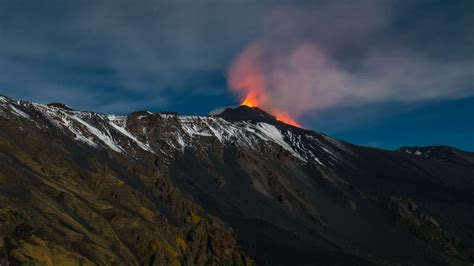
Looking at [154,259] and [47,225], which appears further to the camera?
[154,259]

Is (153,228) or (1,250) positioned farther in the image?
(153,228)

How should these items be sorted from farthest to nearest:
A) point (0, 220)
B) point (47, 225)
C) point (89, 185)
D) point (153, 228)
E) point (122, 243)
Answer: point (89, 185) < point (153, 228) < point (122, 243) < point (47, 225) < point (0, 220)

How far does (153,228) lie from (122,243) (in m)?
19.1

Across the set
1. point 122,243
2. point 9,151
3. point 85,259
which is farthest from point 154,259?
point 9,151

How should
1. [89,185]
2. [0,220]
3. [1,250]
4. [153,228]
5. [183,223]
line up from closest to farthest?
[1,250] → [0,220] → [153,228] → [89,185] → [183,223]

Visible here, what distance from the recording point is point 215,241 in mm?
184000

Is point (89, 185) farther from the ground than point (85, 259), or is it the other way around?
point (89, 185)

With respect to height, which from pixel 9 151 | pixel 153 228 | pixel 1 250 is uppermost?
pixel 9 151

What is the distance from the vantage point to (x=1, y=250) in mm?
100250

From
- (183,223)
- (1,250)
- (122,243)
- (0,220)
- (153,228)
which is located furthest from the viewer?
(183,223)

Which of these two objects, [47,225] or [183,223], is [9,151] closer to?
[47,225]

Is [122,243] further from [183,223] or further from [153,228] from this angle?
[183,223]

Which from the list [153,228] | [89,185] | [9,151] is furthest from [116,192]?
[9,151]

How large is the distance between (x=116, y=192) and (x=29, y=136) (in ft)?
123
